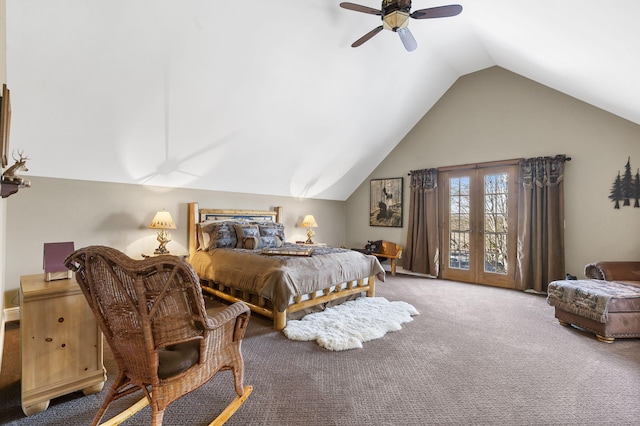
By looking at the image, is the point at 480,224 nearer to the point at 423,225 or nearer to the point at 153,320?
the point at 423,225

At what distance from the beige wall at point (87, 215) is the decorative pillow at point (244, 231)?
2.39 feet

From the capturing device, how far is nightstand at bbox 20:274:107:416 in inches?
68.5

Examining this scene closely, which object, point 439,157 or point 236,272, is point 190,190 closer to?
point 236,272

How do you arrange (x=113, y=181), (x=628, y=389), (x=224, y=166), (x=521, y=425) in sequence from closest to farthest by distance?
1. (x=521, y=425)
2. (x=628, y=389)
3. (x=113, y=181)
4. (x=224, y=166)

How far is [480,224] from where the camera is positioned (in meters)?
5.28

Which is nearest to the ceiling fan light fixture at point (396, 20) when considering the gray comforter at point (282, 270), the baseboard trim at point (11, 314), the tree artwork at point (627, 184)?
the gray comforter at point (282, 270)

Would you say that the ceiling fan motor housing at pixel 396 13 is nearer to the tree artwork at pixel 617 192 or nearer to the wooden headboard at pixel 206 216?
the wooden headboard at pixel 206 216

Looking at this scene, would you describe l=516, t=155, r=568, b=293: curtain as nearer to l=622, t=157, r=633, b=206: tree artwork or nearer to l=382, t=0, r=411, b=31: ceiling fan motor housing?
l=622, t=157, r=633, b=206: tree artwork

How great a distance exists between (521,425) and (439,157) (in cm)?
484

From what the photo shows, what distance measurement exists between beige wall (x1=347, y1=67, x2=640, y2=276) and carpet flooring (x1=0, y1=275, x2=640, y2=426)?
5.98 ft

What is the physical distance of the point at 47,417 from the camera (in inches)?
68.4

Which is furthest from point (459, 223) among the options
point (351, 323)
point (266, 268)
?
point (266, 268)

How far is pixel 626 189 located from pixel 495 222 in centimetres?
165

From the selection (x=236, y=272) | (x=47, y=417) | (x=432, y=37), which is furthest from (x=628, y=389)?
(x=432, y=37)
